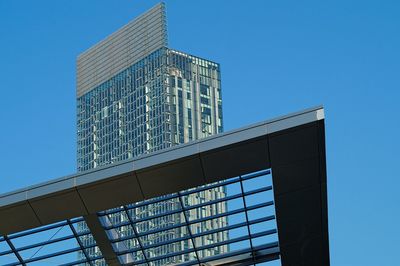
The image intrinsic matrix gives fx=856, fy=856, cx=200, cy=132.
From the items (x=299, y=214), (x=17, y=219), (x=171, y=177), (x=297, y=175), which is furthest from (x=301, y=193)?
(x=17, y=219)

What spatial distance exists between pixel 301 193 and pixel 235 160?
2.12 metres

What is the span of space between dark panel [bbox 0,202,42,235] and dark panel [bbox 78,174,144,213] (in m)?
1.54

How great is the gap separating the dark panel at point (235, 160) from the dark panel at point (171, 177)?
247mm

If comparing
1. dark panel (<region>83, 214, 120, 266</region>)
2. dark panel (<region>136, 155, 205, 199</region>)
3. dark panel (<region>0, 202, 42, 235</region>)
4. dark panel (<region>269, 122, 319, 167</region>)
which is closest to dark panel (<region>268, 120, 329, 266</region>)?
dark panel (<region>269, 122, 319, 167</region>)

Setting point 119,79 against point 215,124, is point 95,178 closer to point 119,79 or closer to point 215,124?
point 215,124

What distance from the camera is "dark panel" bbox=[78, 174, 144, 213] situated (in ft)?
71.0

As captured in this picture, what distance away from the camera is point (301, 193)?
2202 centimetres

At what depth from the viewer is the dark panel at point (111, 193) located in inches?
852

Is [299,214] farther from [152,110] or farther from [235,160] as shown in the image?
[152,110]

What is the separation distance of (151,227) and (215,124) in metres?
106

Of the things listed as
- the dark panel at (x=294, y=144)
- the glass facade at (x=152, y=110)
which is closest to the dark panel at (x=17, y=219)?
the dark panel at (x=294, y=144)

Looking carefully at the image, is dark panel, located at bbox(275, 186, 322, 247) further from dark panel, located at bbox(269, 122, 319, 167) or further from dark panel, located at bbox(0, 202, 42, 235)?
dark panel, located at bbox(0, 202, 42, 235)

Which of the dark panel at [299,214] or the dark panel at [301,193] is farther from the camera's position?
the dark panel at [299,214]

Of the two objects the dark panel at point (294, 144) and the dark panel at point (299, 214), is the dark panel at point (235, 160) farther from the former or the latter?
the dark panel at point (299, 214)
